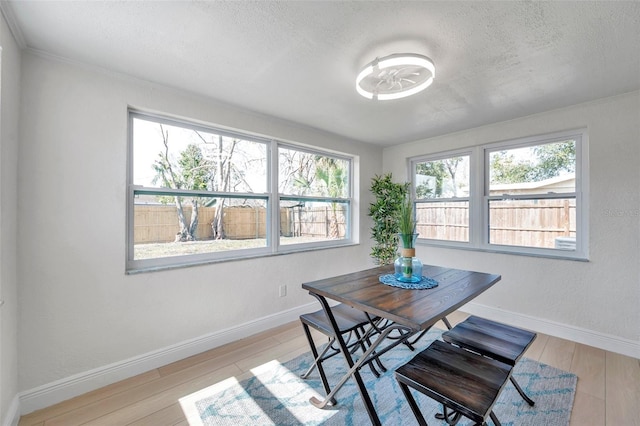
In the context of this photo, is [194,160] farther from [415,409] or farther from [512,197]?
[512,197]

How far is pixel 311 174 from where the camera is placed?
3.43m

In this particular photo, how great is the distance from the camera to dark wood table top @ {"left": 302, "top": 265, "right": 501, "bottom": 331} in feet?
4.23

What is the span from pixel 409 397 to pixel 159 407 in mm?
1579

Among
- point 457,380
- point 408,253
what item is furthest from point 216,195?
point 457,380

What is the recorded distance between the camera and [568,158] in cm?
270

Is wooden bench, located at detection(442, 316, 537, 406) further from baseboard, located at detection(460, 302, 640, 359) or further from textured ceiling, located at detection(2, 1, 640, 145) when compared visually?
textured ceiling, located at detection(2, 1, 640, 145)

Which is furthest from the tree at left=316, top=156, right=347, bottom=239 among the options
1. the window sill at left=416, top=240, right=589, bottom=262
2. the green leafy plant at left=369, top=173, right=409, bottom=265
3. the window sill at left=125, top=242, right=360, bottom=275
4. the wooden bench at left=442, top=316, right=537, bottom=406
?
the wooden bench at left=442, top=316, right=537, bottom=406

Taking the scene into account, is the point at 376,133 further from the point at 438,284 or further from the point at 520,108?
the point at 438,284

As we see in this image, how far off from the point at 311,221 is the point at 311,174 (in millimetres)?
614

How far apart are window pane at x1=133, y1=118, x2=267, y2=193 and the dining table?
4.81 ft

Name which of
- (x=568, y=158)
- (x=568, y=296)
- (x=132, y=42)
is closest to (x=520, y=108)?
(x=568, y=158)

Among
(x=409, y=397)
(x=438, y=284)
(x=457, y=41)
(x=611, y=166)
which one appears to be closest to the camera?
(x=409, y=397)

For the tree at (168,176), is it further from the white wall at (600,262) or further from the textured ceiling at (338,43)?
the white wall at (600,262)

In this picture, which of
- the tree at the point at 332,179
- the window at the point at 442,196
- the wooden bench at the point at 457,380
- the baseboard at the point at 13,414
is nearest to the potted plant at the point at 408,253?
the wooden bench at the point at 457,380
